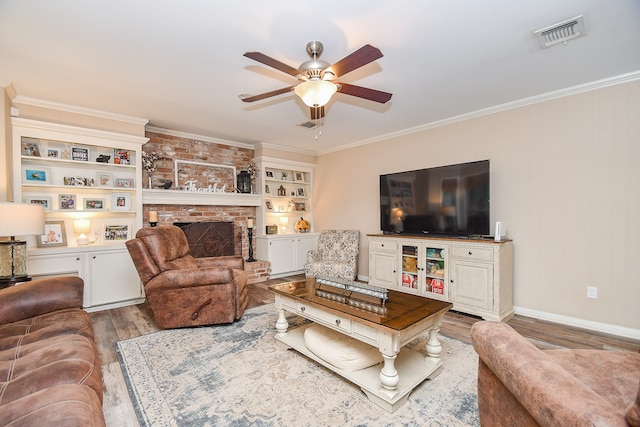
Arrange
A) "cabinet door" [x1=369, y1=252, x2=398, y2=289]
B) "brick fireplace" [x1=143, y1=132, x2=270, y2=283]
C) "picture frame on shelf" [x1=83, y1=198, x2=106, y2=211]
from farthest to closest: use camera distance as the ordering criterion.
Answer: "brick fireplace" [x1=143, y1=132, x2=270, y2=283], "cabinet door" [x1=369, y1=252, x2=398, y2=289], "picture frame on shelf" [x1=83, y1=198, x2=106, y2=211]

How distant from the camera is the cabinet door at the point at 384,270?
160 inches

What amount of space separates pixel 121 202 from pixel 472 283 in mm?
4561

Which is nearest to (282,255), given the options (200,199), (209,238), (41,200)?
(209,238)

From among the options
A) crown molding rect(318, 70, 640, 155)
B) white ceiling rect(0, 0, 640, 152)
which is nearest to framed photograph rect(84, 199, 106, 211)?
white ceiling rect(0, 0, 640, 152)

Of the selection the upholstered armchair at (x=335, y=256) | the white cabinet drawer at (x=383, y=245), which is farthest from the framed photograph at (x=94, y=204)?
the white cabinet drawer at (x=383, y=245)

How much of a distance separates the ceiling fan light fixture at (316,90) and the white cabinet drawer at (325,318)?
1561 millimetres

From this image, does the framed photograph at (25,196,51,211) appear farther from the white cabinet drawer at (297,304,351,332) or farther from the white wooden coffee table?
the white cabinet drawer at (297,304,351,332)

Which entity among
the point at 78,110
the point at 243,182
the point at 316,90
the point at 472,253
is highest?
the point at 78,110

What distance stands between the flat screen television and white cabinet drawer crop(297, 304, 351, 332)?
2.22 meters

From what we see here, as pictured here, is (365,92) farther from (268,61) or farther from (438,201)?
(438,201)

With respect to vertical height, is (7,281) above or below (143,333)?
above

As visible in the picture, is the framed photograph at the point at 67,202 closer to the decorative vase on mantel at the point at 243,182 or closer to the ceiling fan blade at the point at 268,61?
the decorative vase on mantel at the point at 243,182

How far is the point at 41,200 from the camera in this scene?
11.3 feet

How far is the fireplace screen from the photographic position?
4527 mm
